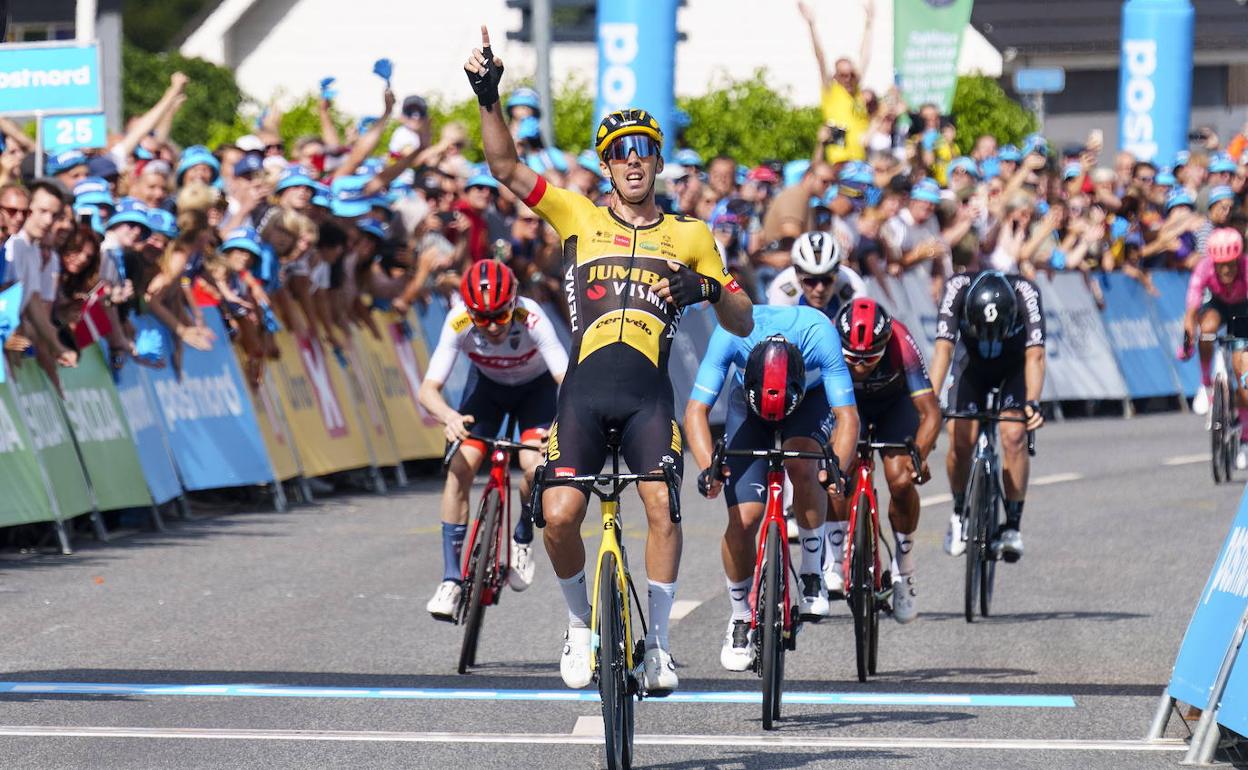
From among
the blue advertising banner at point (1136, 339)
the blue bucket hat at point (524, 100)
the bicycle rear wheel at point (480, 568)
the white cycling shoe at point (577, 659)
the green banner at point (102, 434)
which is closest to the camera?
the white cycling shoe at point (577, 659)

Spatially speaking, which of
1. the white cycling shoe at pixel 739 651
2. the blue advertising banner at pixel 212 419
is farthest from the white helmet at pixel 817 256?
the blue advertising banner at pixel 212 419

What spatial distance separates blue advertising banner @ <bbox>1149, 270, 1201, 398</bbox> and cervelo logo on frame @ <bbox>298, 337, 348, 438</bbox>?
1439cm

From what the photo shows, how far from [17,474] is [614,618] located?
6.78m

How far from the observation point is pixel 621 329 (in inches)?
325

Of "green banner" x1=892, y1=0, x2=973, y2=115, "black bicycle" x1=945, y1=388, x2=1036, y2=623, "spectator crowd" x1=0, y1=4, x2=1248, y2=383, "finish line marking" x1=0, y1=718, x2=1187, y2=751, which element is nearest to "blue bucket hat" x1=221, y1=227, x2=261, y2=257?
"spectator crowd" x1=0, y1=4, x2=1248, y2=383

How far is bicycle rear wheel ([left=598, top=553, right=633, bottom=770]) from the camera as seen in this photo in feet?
24.6

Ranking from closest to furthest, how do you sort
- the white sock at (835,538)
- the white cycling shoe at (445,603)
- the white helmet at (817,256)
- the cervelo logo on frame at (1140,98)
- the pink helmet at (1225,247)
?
the white cycling shoe at (445,603), the white helmet at (817,256), the white sock at (835,538), the pink helmet at (1225,247), the cervelo logo on frame at (1140,98)

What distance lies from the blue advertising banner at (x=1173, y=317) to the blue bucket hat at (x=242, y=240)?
15.9m

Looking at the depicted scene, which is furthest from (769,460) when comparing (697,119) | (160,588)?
(697,119)

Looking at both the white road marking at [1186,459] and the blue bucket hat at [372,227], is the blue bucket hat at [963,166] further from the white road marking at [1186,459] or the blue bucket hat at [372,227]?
the blue bucket hat at [372,227]

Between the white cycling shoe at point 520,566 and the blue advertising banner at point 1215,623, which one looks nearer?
the blue advertising banner at point 1215,623

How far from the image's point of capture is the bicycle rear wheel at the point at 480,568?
10242 millimetres

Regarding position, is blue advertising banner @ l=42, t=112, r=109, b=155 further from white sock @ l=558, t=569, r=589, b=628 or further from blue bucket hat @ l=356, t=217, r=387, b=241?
white sock @ l=558, t=569, r=589, b=628

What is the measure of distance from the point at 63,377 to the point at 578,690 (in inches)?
230
